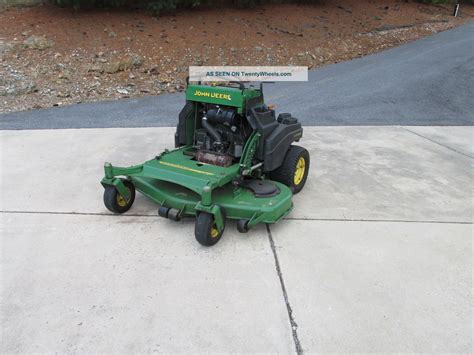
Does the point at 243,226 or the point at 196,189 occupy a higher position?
the point at 196,189

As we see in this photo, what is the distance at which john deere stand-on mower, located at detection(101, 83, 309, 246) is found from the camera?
2949 millimetres

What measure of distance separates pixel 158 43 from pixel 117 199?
26.8ft

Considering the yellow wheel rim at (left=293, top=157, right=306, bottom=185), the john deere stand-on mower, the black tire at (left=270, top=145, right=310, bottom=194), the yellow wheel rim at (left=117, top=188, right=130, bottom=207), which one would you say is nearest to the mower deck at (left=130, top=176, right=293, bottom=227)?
the john deere stand-on mower

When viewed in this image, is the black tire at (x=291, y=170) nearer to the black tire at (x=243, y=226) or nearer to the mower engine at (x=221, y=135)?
the mower engine at (x=221, y=135)

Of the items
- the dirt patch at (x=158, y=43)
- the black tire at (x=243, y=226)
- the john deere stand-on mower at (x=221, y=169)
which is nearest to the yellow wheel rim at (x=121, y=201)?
the john deere stand-on mower at (x=221, y=169)

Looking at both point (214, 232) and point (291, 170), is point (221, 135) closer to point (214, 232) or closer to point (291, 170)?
point (291, 170)

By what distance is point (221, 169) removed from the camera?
3.21 m

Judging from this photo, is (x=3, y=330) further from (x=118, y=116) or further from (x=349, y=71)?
(x=349, y=71)

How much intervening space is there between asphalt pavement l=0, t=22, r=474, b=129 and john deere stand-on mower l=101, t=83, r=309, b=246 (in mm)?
2601

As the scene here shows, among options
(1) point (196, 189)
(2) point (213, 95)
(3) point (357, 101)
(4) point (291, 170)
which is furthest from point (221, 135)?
(3) point (357, 101)

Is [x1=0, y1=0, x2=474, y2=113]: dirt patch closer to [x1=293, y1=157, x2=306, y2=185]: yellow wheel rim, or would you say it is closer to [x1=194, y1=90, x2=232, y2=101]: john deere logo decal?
[x1=194, y1=90, x2=232, y2=101]: john deere logo decal

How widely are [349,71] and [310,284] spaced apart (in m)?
8.44

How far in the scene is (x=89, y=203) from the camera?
3.50 m

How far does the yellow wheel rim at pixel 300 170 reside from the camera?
3.76 metres
